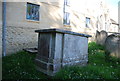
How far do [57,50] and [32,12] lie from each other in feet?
18.5

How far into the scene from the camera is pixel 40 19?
31.6ft

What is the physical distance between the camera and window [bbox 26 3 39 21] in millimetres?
9047

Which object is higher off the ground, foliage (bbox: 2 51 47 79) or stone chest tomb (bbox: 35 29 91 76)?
stone chest tomb (bbox: 35 29 91 76)

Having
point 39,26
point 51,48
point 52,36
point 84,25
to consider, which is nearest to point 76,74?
point 51,48

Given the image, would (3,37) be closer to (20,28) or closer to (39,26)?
(20,28)

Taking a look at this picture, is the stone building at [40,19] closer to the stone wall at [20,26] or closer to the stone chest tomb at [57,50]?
the stone wall at [20,26]

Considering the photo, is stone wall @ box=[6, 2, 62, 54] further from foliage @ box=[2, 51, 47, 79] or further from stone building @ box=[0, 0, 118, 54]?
foliage @ box=[2, 51, 47, 79]

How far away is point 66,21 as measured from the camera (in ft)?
39.3

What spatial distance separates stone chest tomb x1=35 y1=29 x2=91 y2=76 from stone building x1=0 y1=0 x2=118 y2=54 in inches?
143

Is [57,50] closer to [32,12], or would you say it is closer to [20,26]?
[20,26]

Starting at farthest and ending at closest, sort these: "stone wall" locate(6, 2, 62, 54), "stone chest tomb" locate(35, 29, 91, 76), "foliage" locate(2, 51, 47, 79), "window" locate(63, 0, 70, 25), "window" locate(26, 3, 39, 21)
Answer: "window" locate(63, 0, 70, 25), "window" locate(26, 3, 39, 21), "stone wall" locate(6, 2, 62, 54), "stone chest tomb" locate(35, 29, 91, 76), "foliage" locate(2, 51, 47, 79)

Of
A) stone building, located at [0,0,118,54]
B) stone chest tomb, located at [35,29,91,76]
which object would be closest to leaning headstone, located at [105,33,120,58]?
stone chest tomb, located at [35,29,91,76]

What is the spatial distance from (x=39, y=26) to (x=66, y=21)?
349 cm

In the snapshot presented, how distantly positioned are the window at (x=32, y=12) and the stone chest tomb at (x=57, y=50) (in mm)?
4222
